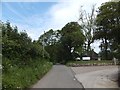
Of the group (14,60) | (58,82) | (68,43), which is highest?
(68,43)

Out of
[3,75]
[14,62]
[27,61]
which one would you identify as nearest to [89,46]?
[27,61]

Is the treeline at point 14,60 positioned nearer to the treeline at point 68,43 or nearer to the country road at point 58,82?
the country road at point 58,82

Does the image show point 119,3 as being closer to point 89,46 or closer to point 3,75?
point 3,75

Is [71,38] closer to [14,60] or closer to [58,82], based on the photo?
[58,82]

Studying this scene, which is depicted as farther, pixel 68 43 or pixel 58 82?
pixel 68 43

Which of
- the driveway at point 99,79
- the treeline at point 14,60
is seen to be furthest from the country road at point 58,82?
the treeline at point 14,60

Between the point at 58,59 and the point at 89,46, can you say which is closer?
the point at 89,46

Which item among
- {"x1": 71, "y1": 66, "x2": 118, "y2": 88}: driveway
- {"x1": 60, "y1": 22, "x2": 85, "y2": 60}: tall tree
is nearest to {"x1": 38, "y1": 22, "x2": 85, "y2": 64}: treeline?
{"x1": 60, "y1": 22, "x2": 85, "y2": 60}: tall tree

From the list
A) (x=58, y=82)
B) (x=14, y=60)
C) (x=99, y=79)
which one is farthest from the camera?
(x=99, y=79)

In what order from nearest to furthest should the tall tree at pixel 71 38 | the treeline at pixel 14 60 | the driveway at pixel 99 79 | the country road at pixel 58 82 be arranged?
the treeline at pixel 14 60 < the country road at pixel 58 82 < the driveway at pixel 99 79 < the tall tree at pixel 71 38

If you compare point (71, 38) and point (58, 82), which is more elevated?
point (71, 38)

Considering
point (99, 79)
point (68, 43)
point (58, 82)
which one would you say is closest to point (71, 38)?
point (68, 43)

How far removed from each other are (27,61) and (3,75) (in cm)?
959

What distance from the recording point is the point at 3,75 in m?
15.0
